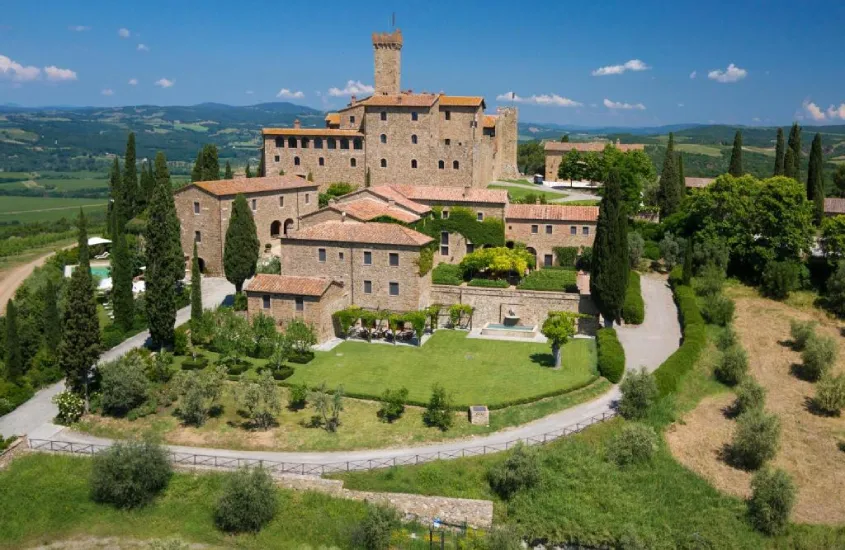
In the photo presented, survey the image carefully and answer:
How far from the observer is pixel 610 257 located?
36.6 m

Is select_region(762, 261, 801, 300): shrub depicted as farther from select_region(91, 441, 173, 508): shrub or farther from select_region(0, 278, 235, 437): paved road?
select_region(91, 441, 173, 508): shrub

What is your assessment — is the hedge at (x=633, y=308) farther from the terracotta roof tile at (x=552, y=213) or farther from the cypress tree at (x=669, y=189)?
the cypress tree at (x=669, y=189)

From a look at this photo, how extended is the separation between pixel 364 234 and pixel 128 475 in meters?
19.3

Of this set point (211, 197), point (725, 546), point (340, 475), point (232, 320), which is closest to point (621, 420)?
point (725, 546)

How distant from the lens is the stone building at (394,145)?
59.2 meters

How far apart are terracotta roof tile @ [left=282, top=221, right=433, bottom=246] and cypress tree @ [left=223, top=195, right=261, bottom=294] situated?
8.91ft

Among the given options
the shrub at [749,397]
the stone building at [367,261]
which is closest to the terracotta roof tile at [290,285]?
the stone building at [367,261]

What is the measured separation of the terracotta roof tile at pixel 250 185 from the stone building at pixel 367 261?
10.2 meters

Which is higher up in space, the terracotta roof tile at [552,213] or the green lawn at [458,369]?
the terracotta roof tile at [552,213]

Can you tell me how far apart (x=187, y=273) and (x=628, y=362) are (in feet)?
100

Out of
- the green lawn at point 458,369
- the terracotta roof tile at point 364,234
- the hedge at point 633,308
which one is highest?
the terracotta roof tile at point 364,234

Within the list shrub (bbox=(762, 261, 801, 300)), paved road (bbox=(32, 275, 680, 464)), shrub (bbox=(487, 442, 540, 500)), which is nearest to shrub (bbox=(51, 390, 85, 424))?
paved road (bbox=(32, 275, 680, 464))

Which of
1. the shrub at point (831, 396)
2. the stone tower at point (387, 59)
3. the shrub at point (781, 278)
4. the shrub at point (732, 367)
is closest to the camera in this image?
the shrub at point (831, 396)

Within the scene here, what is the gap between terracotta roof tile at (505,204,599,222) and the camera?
4694 centimetres
